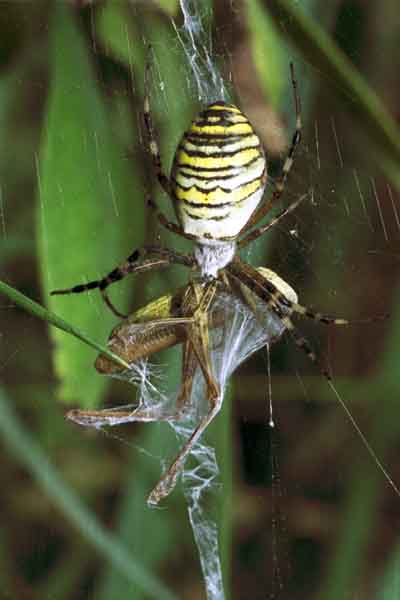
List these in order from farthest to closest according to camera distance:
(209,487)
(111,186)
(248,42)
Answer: (209,487)
(248,42)
(111,186)

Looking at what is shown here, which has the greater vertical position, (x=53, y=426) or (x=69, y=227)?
(x=69, y=227)

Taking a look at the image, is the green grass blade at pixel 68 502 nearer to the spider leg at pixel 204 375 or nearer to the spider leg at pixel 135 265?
the spider leg at pixel 204 375

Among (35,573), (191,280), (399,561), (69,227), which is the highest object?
(69,227)

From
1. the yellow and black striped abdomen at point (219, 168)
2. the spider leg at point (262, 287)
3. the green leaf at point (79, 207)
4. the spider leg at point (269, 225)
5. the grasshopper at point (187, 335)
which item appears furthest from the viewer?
the spider leg at point (262, 287)

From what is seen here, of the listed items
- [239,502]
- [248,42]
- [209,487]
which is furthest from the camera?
[239,502]

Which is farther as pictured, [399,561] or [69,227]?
[399,561]

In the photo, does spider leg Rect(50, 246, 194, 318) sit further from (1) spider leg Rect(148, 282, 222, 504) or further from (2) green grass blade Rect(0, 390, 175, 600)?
(2) green grass blade Rect(0, 390, 175, 600)

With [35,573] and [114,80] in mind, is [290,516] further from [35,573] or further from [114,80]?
[114,80]

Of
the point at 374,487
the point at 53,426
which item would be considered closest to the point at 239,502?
the point at 374,487

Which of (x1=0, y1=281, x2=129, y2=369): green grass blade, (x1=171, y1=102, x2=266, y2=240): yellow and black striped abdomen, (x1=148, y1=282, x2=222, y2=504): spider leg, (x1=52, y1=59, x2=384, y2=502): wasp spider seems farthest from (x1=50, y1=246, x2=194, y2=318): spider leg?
(x1=0, y1=281, x2=129, y2=369): green grass blade

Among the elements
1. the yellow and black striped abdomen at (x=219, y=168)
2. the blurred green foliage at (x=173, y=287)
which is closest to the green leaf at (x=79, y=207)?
the blurred green foliage at (x=173, y=287)
